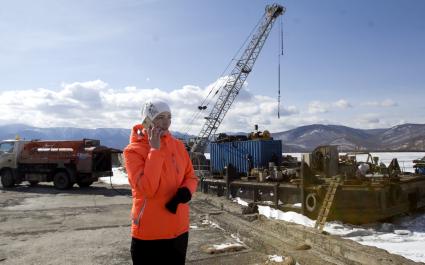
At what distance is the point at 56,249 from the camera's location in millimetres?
7703

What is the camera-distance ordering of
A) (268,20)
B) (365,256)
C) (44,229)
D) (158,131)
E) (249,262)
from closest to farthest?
(158,131), (365,256), (249,262), (44,229), (268,20)

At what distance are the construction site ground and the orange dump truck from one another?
7158 millimetres

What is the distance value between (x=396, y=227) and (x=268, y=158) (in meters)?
6.69

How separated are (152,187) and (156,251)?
0.50m

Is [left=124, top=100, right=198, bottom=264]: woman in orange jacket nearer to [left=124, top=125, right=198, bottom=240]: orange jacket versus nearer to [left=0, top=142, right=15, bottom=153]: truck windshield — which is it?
[left=124, top=125, right=198, bottom=240]: orange jacket

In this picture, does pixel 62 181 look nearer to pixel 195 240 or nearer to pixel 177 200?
pixel 195 240

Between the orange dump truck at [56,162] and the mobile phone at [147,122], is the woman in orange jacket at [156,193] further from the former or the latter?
the orange dump truck at [56,162]

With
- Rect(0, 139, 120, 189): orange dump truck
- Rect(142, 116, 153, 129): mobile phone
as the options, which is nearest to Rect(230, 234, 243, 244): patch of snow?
Rect(142, 116, 153, 129): mobile phone

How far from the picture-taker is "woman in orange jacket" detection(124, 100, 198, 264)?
3076 mm

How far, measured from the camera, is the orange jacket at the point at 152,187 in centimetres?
305

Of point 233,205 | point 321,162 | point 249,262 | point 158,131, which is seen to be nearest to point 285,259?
point 249,262

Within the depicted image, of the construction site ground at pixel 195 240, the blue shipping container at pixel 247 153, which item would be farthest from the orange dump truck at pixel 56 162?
the construction site ground at pixel 195 240

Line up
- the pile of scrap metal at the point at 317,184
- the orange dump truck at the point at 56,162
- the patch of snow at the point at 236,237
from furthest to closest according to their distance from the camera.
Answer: the orange dump truck at the point at 56,162 → the pile of scrap metal at the point at 317,184 → the patch of snow at the point at 236,237

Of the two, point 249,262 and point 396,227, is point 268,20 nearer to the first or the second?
point 396,227
